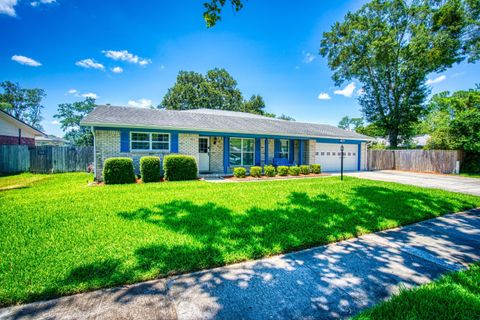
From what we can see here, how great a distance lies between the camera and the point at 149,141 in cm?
1138

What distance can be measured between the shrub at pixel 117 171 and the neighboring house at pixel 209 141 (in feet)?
4.73

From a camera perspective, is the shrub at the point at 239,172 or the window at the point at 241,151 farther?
the window at the point at 241,151

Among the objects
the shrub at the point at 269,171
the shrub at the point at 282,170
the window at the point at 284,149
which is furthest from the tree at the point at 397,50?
the shrub at the point at 269,171

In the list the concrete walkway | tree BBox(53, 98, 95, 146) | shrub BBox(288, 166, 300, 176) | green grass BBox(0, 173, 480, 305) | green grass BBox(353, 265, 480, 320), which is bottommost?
the concrete walkway

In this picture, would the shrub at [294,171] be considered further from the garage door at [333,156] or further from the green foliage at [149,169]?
the green foliage at [149,169]

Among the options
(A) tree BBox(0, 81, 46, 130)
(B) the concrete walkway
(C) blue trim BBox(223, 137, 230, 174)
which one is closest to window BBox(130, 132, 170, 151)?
(C) blue trim BBox(223, 137, 230, 174)

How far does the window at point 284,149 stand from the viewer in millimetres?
15695

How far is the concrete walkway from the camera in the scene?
2080 mm

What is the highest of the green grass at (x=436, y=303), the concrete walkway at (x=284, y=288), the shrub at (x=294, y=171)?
the shrub at (x=294, y=171)

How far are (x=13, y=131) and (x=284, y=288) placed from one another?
24045 mm

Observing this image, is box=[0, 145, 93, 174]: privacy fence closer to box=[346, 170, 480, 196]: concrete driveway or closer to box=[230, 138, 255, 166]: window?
box=[230, 138, 255, 166]: window

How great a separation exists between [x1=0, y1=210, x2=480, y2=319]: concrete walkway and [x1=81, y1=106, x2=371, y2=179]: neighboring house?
31.6ft

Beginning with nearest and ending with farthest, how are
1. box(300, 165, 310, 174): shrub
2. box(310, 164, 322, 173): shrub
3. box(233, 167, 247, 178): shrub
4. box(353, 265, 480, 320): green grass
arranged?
box(353, 265, 480, 320): green grass
box(233, 167, 247, 178): shrub
box(300, 165, 310, 174): shrub
box(310, 164, 322, 173): shrub

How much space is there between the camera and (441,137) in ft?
55.8
